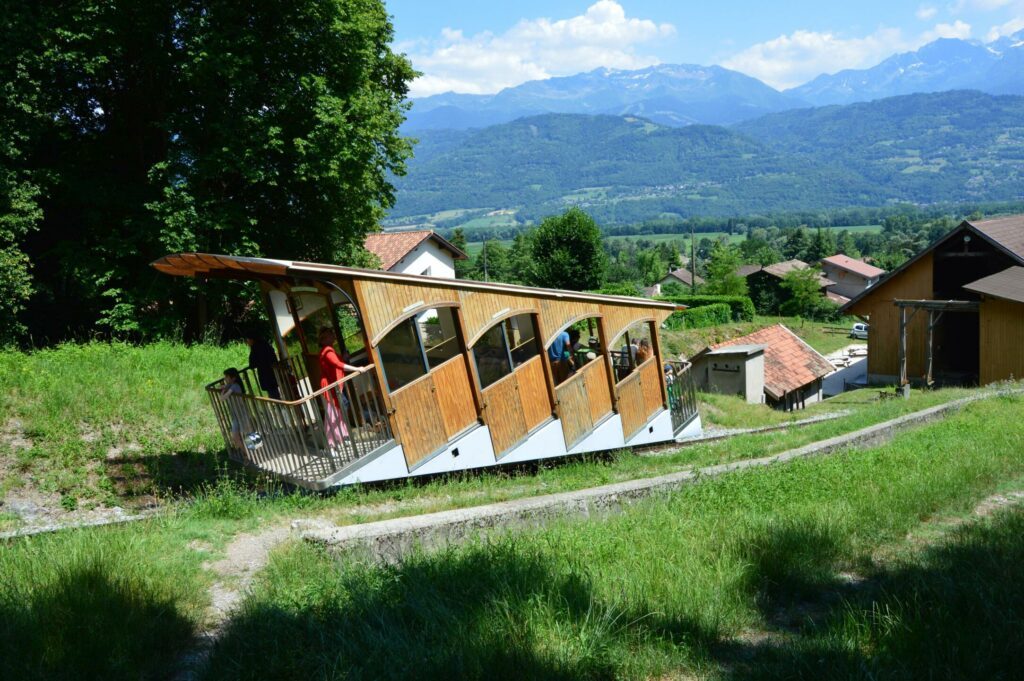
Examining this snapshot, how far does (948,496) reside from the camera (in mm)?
7441

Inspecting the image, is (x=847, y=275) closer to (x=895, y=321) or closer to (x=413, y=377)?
(x=895, y=321)

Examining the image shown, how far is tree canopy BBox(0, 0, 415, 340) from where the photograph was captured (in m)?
17.6

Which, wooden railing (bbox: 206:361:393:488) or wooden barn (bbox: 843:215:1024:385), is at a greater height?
wooden railing (bbox: 206:361:393:488)

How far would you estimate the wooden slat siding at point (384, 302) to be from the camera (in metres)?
8.88

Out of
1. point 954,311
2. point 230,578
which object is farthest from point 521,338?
point 954,311

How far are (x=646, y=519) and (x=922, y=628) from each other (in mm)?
2764

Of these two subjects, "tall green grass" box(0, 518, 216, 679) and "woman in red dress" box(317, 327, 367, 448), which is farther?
"woman in red dress" box(317, 327, 367, 448)

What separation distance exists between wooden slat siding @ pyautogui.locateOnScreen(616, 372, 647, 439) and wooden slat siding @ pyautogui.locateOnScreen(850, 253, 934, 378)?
2159 centimetres

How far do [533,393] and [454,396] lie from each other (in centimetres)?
165

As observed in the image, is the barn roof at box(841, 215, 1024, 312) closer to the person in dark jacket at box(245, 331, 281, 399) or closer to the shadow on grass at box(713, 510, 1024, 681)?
the shadow on grass at box(713, 510, 1024, 681)

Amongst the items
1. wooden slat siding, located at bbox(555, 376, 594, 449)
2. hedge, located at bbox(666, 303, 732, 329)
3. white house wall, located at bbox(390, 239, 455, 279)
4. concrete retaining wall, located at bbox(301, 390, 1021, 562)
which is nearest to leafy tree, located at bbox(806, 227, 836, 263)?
hedge, located at bbox(666, 303, 732, 329)

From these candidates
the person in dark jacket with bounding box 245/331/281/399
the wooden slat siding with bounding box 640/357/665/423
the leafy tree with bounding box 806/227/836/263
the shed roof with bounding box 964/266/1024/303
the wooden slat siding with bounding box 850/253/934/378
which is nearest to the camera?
the person in dark jacket with bounding box 245/331/281/399

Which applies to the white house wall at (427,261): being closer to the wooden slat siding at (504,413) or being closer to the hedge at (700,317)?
the hedge at (700,317)

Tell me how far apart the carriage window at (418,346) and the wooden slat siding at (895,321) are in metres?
26.1
